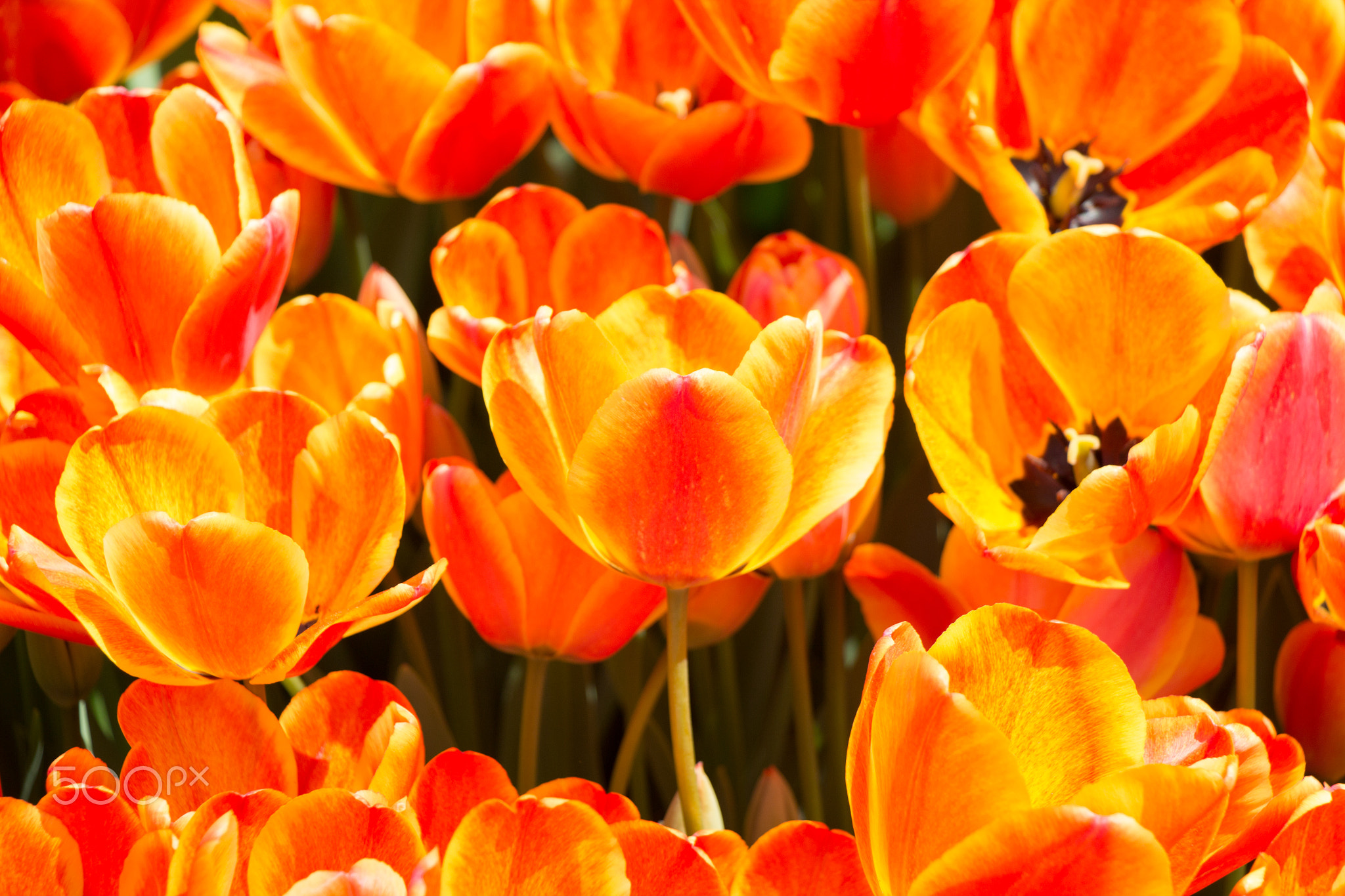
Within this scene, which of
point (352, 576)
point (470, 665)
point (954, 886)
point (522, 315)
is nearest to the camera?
point (954, 886)

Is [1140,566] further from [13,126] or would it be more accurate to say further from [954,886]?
[13,126]

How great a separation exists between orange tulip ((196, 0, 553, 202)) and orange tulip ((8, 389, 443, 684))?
176 mm

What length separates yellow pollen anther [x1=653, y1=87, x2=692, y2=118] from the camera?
0.63 metres

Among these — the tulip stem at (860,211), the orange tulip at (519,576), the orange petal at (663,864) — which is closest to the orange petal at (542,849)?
the orange petal at (663,864)

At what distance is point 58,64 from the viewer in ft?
2.12

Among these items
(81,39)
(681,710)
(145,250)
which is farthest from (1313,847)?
(81,39)

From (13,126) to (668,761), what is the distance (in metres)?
0.37

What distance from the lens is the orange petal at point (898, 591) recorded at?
19.6 inches

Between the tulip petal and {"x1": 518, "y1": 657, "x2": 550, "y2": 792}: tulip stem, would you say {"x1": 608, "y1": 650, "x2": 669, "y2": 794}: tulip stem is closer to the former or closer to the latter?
{"x1": 518, "y1": 657, "x2": 550, "y2": 792}: tulip stem

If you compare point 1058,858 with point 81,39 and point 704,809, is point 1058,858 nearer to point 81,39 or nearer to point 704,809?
point 704,809

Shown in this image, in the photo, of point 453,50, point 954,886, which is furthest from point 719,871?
point 453,50

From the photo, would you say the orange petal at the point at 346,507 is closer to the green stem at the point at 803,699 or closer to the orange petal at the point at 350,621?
the orange petal at the point at 350,621

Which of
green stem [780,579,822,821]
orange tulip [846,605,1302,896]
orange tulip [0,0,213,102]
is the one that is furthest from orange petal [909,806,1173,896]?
orange tulip [0,0,213,102]

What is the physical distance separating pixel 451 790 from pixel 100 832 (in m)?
0.09
